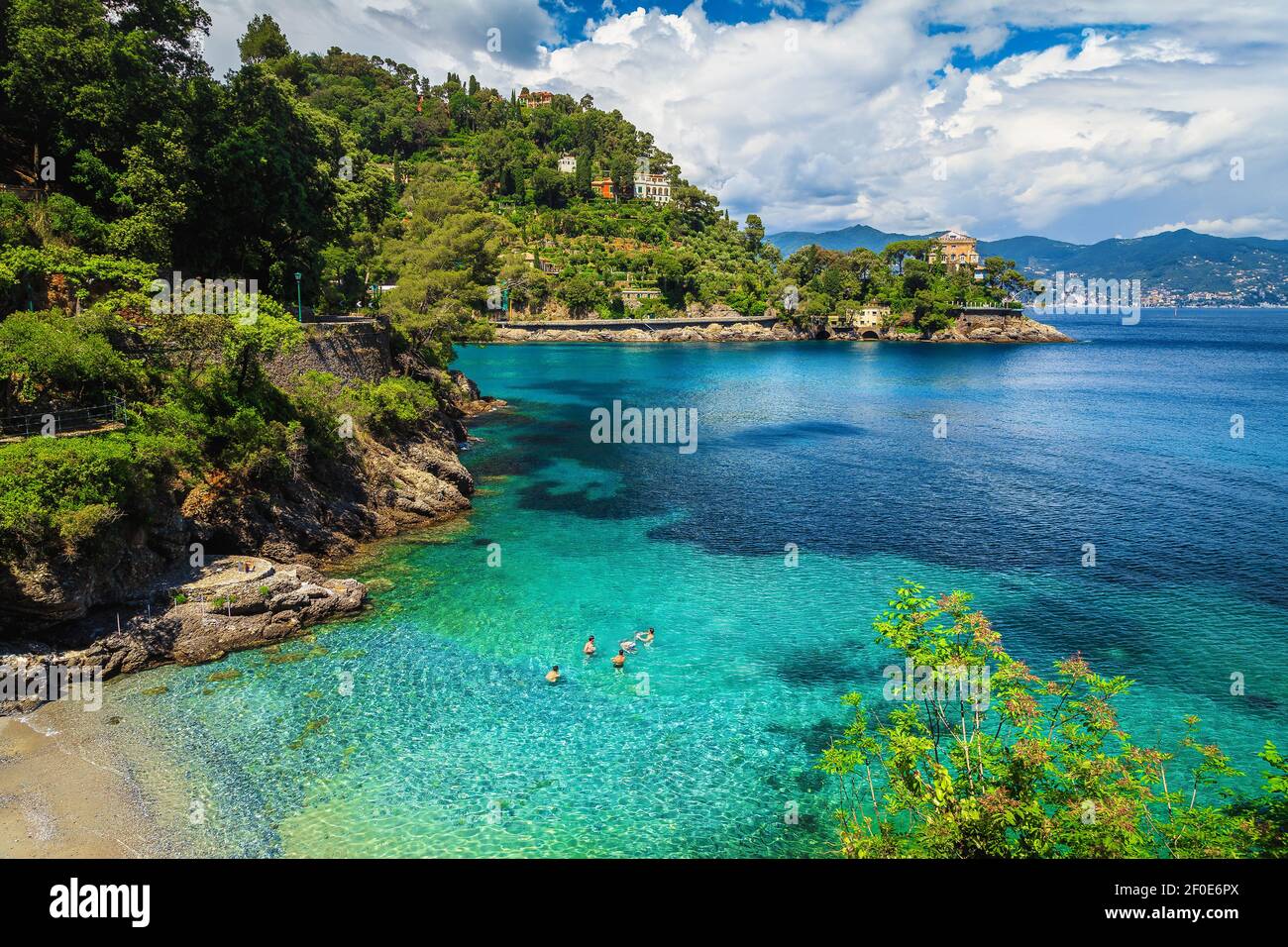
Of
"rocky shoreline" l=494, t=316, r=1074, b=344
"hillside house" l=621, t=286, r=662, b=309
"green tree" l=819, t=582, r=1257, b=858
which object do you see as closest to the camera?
"green tree" l=819, t=582, r=1257, b=858

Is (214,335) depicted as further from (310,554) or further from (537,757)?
(537,757)

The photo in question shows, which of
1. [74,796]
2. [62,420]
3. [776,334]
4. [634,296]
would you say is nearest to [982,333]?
[776,334]

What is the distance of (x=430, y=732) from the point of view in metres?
22.1

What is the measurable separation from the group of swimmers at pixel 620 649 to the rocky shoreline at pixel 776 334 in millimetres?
138319

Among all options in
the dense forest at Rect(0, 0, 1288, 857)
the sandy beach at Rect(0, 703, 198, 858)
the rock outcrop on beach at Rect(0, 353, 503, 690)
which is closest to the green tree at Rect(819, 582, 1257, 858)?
the dense forest at Rect(0, 0, 1288, 857)

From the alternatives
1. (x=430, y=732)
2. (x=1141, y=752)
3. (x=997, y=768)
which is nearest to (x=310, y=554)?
(x=430, y=732)

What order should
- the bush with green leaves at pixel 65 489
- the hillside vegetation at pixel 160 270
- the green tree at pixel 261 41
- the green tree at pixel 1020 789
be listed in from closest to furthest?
the green tree at pixel 1020 789 → the bush with green leaves at pixel 65 489 → the hillside vegetation at pixel 160 270 → the green tree at pixel 261 41

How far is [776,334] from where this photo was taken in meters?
179

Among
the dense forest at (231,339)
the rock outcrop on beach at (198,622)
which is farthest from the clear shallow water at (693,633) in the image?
the dense forest at (231,339)

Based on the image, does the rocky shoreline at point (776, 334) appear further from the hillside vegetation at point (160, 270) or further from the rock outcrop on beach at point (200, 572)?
the rock outcrop on beach at point (200, 572)

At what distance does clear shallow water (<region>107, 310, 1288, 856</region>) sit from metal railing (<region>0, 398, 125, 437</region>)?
36.5 ft

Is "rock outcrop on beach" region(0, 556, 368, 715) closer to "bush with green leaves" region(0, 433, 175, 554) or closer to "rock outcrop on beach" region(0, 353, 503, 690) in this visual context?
"rock outcrop on beach" region(0, 353, 503, 690)

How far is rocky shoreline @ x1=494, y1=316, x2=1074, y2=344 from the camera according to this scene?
16400 centimetres

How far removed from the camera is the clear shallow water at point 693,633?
1923 centimetres
